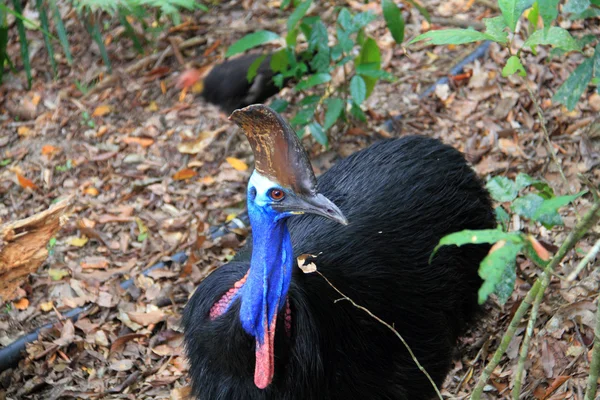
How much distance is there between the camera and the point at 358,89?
4.46m

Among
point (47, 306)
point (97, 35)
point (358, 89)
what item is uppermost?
point (97, 35)

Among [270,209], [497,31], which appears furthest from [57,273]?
[497,31]

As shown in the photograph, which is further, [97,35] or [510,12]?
[97,35]

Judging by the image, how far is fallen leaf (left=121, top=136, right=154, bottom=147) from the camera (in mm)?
5547

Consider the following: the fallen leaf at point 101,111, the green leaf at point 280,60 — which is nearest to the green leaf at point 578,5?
the green leaf at point 280,60

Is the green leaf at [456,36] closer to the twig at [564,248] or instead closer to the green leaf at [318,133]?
the twig at [564,248]

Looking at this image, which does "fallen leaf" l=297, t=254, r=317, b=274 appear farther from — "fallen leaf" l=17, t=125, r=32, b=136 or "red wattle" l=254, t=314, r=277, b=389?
"fallen leaf" l=17, t=125, r=32, b=136

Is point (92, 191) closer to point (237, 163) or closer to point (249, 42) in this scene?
point (237, 163)

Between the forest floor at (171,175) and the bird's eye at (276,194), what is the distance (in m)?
1.46

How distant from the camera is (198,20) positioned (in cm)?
661

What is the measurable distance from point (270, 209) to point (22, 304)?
2.42 metres

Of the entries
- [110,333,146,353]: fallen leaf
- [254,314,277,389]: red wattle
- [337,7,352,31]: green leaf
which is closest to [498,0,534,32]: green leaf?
[254,314,277,389]: red wattle

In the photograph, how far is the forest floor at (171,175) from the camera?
3.93 metres

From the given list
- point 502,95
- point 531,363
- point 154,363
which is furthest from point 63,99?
point 531,363
